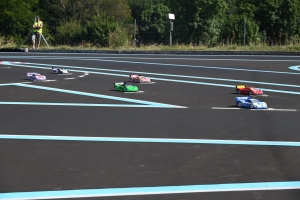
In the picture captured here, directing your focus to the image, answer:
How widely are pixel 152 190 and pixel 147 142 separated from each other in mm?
1969

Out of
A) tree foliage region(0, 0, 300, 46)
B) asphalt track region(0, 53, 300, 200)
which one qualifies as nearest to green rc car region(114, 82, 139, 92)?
asphalt track region(0, 53, 300, 200)

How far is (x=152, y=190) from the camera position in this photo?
16.6 feet

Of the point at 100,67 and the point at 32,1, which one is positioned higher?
the point at 32,1

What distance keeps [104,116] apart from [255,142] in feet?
8.99

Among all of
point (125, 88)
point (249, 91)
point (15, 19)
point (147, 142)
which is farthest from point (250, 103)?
point (15, 19)

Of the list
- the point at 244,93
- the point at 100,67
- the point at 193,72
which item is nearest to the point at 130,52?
the point at 100,67

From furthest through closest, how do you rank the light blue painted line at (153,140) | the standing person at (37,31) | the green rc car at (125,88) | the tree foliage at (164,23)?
the tree foliage at (164,23)
the standing person at (37,31)
the green rc car at (125,88)
the light blue painted line at (153,140)

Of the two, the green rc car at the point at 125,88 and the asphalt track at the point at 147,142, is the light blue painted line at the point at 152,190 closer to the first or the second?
the asphalt track at the point at 147,142

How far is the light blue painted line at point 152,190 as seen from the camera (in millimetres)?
4879

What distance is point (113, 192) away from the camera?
500 centimetres

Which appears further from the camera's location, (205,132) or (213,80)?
(213,80)

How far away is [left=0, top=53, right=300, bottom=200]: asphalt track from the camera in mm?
5164

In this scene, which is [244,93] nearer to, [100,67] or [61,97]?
[61,97]

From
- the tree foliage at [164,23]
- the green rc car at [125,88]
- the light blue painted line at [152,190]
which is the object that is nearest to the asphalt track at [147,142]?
the light blue painted line at [152,190]
